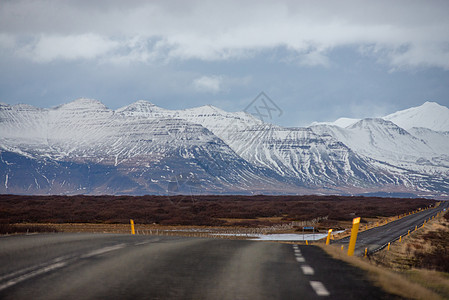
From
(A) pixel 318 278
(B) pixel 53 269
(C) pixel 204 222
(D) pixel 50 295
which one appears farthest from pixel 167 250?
(C) pixel 204 222

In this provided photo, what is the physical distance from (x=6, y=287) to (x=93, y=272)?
6.52 feet

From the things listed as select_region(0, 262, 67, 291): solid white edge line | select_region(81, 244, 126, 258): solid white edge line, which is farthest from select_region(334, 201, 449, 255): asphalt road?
select_region(0, 262, 67, 291): solid white edge line

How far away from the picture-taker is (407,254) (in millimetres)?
38156

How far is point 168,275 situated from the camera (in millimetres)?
10297

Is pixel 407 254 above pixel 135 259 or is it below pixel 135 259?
below

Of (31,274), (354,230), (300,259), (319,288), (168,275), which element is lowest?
(319,288)

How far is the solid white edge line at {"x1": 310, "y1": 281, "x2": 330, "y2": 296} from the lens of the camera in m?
8.70

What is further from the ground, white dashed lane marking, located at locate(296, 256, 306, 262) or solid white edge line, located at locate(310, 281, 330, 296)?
white dashed lane marking, located at locate(296, 256, 306, 262)

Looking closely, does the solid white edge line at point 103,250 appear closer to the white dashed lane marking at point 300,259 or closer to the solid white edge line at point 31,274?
the solid white edge line at point 31,274

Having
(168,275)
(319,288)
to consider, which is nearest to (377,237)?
(168,275)

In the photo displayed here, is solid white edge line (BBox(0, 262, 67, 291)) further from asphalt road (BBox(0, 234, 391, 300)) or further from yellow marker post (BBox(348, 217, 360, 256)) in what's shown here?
yellow marker post (BBox(348, 217, 360, 256))

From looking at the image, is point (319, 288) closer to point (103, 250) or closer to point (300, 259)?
point (300, 259)

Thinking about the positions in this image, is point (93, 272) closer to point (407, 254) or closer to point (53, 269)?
point (53, 269)

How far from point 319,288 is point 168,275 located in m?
2.85
